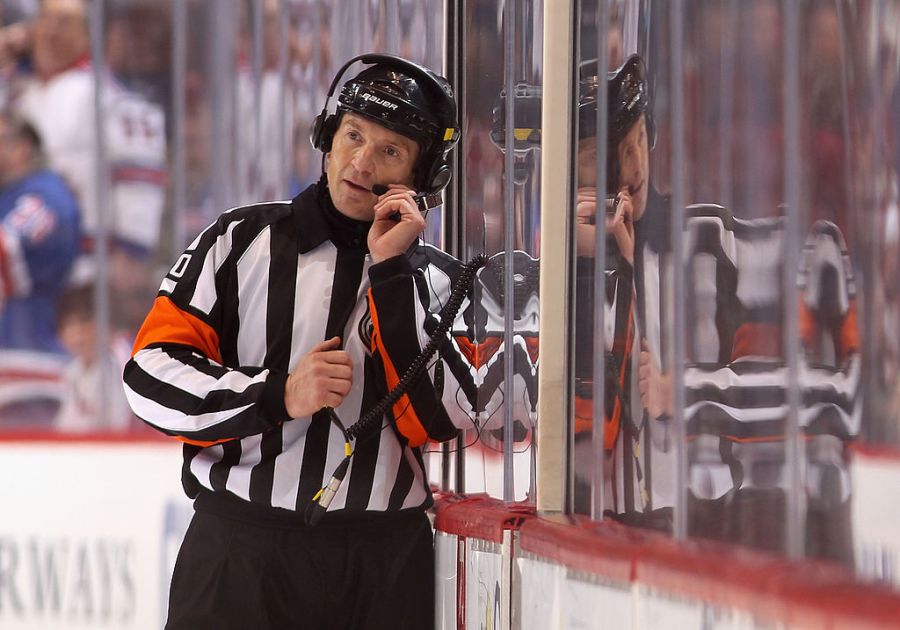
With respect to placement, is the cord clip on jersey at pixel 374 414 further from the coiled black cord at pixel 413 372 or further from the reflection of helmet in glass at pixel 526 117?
the reflection of helmet in glass at pixel 526 117

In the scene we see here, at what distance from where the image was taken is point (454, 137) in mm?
1610

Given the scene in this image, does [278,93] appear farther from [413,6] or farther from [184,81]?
[413,6]

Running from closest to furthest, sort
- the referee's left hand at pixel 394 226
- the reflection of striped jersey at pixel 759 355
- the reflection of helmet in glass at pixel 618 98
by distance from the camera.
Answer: the reflection of striped jersey at pixel 759 355
the reflection of helmet in glass at pixel 618 98
the referee's left hand at pixel 394 226

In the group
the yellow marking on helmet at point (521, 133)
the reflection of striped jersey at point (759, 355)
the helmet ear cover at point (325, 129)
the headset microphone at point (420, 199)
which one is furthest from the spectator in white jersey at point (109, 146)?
the reflection of striped jersey at point (759, 355)

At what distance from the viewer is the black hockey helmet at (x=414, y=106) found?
1571mm

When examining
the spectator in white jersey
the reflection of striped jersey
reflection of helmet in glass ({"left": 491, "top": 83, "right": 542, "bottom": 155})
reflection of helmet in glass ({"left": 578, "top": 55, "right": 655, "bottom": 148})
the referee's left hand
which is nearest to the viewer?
the reflection of striped jersey

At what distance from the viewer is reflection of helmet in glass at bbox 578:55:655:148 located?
1.08 metres

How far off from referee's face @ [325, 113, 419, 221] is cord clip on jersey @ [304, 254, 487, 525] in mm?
177

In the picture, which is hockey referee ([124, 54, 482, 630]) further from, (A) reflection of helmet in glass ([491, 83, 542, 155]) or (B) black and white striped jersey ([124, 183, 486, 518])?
(A) reflection of helmet in glass ([491, 83, 542, 155])

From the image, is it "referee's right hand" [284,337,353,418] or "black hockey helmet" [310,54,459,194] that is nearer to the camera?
"referee's right hand" [284,337,353,418]

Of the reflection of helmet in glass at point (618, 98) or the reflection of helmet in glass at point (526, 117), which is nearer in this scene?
the reflection of helmet in glass at point (618, 98)

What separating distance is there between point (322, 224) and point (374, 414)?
27cm

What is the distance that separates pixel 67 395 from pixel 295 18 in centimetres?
112

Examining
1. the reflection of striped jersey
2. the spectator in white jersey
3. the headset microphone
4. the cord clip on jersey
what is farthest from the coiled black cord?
the spectator in white jersey
